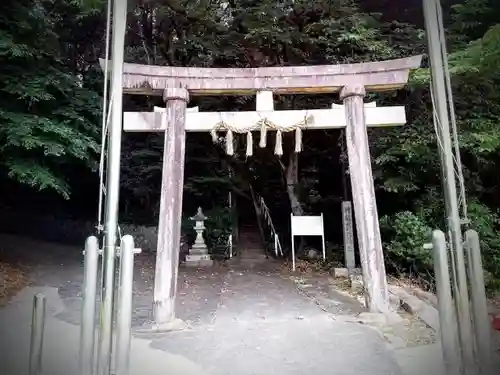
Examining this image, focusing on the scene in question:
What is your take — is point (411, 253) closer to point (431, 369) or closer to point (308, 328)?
point (308, 328)

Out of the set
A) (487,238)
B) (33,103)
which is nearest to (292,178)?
(487,238)

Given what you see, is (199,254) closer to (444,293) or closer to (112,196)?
(112,196)

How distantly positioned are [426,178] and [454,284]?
5.31m

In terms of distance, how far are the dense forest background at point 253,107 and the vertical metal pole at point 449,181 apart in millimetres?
3209

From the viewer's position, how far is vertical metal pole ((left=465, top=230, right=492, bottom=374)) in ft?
8.94

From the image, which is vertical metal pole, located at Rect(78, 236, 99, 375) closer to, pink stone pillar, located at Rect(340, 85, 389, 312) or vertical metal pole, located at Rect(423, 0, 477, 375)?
vertical metal pole, located at Rect(423, 0, 477, 375)

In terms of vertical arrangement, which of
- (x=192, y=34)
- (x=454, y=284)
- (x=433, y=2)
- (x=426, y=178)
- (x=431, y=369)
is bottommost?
(x=431, y=369)

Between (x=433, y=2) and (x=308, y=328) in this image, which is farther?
(x=308, y=328)

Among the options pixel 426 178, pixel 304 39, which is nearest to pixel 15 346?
pixel 426 178

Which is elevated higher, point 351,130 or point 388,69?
point 388,69

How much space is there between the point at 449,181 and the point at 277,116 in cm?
298

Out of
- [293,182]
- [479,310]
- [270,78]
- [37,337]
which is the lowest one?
[37,337]

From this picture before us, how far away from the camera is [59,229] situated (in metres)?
12.9

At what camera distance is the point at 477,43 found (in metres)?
6.45
